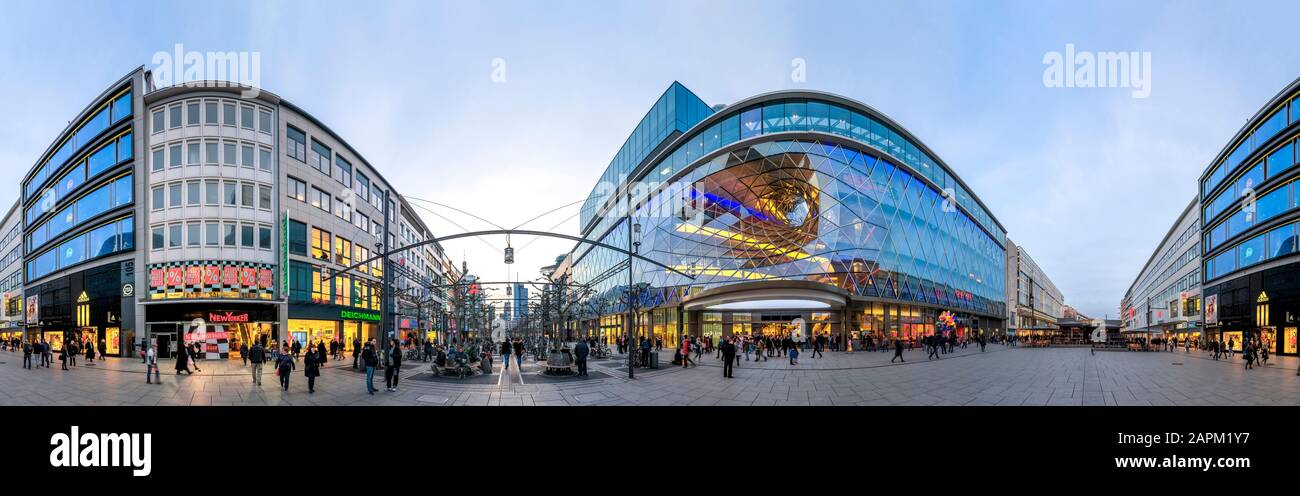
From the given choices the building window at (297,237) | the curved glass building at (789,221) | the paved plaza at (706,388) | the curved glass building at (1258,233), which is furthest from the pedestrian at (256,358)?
the curved glass building at (1258,233)

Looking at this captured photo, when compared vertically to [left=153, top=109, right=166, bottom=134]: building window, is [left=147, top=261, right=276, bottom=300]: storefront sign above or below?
below

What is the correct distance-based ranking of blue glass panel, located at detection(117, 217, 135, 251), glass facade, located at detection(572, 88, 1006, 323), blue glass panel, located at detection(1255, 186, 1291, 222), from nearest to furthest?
blue glass panel, located at detection(117, 217, 135, 251) → blue glass panel, located at detection(1255, 186, 1291, 222) → glass facade, located at detection(572, 88, 1006, 323)

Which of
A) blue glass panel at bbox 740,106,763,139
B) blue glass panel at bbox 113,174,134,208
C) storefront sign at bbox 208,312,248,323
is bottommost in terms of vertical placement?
storefront sign at bbox 208,312,248,323

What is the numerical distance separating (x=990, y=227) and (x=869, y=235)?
44.1m

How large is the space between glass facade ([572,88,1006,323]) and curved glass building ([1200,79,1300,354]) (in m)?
20.4

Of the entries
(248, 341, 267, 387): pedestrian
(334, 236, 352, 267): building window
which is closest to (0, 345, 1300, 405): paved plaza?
Answer: (248, 341, 267, 387): pedestrian

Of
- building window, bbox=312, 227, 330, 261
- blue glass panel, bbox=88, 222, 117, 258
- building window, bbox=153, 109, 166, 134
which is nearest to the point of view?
building window, bbox=153, 109, 166, 134

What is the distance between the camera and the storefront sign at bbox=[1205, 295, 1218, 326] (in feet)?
147

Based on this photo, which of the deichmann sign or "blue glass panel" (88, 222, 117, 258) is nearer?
"blue glass panel" (88, 222, 117, 258)

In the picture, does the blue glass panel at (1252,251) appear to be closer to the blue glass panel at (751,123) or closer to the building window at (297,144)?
the blue glass panel at (751,123)

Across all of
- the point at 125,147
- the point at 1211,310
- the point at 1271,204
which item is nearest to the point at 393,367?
the point at 125,147

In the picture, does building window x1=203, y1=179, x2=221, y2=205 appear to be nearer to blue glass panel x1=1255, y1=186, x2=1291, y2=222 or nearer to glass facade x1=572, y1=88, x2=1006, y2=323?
glass facade x1=572, y1=88, x2=1006, y2=323
